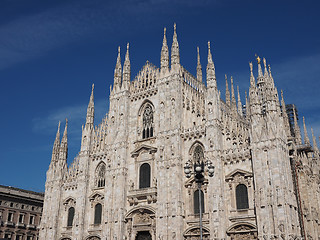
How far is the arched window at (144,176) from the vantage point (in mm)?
42812

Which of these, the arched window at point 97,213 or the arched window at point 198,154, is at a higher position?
the arched window at point 198,154

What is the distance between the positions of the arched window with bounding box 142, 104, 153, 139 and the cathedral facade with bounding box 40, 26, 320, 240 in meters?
0.13

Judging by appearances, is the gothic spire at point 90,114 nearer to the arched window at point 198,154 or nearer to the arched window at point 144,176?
the arched window at point 144,176

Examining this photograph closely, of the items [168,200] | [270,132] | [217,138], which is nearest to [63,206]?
[168,200]

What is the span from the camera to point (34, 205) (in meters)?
58.5

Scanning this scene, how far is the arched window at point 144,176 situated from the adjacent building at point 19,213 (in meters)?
22.8

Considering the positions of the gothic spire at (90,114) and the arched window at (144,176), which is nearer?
the arched window at (144,176)

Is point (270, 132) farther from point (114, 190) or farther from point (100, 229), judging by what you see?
point (100, 229)

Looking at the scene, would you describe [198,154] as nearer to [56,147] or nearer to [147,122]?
[147,122]

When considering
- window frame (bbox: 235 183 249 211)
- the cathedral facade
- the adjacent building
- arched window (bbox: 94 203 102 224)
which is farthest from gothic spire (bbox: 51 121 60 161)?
window frame (bbox: 235 183 249 211)

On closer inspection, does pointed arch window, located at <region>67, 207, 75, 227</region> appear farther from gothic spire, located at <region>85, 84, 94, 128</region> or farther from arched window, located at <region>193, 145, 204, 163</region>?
arched window, located at <region>193, 145, 204, 163</region>

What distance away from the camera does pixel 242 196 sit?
36.1 m

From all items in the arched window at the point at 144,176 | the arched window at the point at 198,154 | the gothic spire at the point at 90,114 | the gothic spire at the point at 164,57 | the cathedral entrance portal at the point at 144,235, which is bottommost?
the cathedral entrance portal at the point at 144,235

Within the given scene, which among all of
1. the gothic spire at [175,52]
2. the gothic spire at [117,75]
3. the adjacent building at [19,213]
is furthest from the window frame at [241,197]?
the adjacent building at [19,213]
